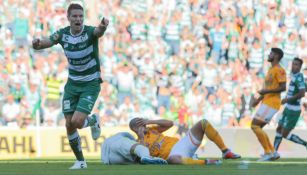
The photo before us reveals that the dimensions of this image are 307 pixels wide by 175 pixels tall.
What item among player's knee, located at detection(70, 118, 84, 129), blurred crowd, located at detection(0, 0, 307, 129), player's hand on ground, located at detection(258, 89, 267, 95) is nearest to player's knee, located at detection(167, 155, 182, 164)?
player's knee, located at detection(70, 118, 84, 129)

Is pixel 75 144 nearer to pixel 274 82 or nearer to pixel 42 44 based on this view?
pixel 42 44

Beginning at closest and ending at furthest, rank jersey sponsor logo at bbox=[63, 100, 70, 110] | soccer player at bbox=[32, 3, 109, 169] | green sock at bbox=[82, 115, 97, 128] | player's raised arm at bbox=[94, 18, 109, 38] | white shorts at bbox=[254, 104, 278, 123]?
player's raised arm at bbox=[94, 18, 109, 38]
soccer player at bbox=[32, 3, 109, 169]
jersey sponsor logo at bbox=[63, 100, 70, 110]
green sock at bbox=[82, 115, 97, 128]
white shorts at bbox=[254, 104, 278, 123]

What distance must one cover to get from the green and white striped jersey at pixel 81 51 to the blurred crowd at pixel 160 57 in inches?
372

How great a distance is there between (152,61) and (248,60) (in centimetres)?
292

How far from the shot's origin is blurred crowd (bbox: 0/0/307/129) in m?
24.0

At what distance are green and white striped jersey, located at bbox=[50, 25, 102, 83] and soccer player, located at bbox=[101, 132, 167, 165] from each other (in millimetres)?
902

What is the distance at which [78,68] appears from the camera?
13109mm

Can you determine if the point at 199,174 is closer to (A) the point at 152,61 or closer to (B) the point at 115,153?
(B) the point at 115,153

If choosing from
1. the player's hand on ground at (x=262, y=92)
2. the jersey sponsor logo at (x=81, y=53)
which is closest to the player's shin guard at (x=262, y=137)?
the player's hand on ground at (x=262, y=92)

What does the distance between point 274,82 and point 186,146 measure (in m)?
4.97

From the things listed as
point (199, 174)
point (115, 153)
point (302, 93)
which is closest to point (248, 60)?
point (302, 93)

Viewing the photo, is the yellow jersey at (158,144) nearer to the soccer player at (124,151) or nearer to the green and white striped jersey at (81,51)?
the soccer player at (124,151)

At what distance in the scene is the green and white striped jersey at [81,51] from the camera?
13.0m

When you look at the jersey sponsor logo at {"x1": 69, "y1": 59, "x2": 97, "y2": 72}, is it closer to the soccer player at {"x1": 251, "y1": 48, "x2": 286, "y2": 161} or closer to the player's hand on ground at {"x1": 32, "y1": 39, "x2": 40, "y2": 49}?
the player's hand on ground at {"x1": 32, "y1": 39, "x2": 40, "y2": 49}
